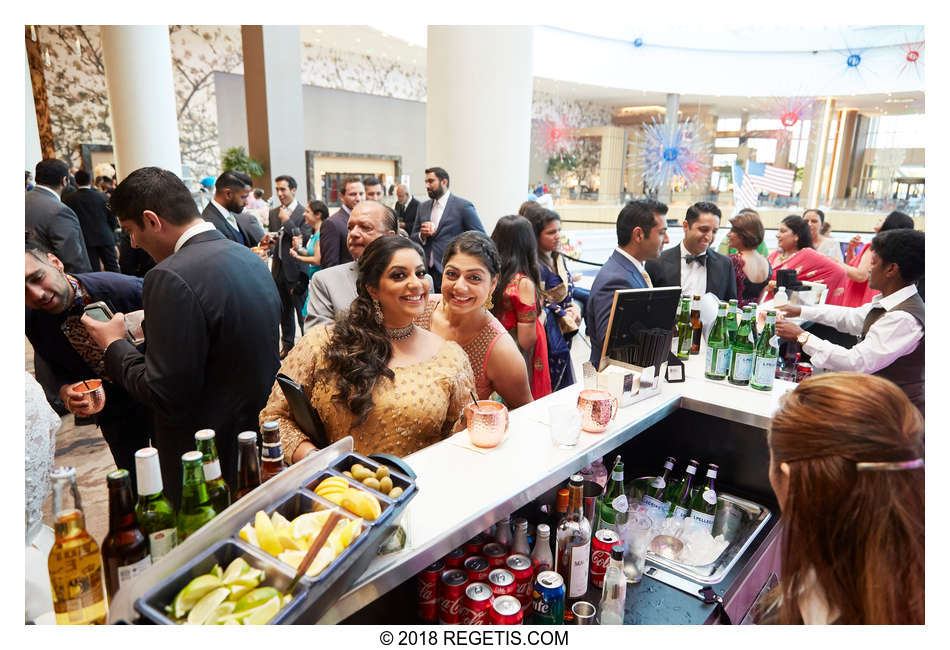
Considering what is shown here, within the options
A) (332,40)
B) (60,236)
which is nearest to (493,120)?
(60,236)

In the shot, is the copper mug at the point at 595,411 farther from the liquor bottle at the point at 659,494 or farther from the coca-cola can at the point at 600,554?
the liquor bottle at the point at 659,494

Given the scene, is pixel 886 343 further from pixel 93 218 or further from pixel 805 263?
pixel 93 218

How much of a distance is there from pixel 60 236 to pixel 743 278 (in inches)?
225

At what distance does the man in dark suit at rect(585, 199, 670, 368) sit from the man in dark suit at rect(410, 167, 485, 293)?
199 centimetres

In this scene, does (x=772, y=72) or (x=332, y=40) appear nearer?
(x=332, y=40)

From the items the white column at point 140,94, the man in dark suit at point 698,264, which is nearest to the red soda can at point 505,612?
the man in dark suit at point 698,264

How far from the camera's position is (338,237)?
3941 mm

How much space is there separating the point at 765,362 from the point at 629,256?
1223 millimetres

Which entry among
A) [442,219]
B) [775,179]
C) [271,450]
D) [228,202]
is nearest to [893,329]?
[271,450]

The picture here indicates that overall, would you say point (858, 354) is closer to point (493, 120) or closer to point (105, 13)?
point (105, 13)

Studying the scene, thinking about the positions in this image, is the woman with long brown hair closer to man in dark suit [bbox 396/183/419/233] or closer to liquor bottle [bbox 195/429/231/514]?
liquor bottle [bbox 195/429/231/514]

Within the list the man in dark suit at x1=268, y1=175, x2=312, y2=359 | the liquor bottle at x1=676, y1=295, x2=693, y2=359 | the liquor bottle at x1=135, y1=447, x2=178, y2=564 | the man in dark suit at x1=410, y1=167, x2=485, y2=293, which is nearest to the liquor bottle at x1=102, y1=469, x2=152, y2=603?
the liquor bottle at x1=135, y1=447, x2=178, y2=564

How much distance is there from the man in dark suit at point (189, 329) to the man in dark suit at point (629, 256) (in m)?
1.65

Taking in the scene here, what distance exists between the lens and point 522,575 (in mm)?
1288
